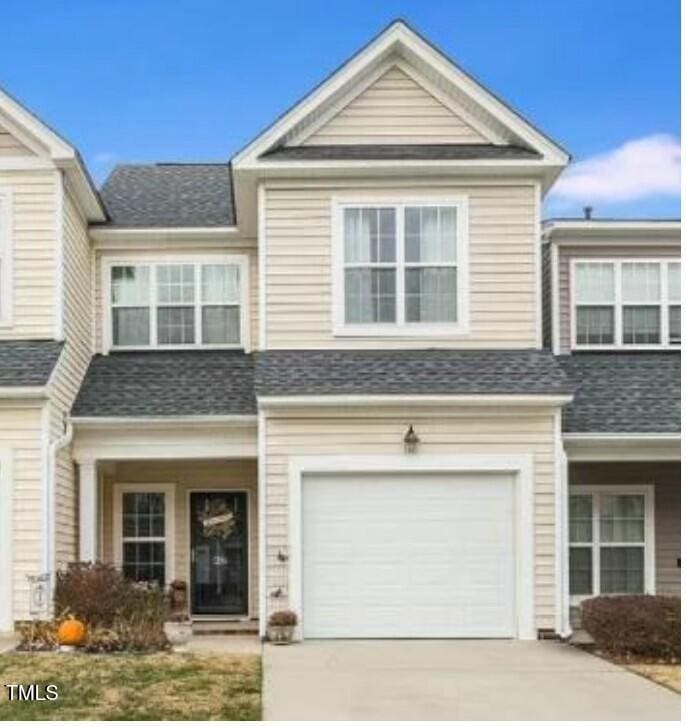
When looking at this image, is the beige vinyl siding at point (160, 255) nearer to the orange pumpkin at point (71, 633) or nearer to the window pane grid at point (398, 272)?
the window pane grid at point (398, 272)

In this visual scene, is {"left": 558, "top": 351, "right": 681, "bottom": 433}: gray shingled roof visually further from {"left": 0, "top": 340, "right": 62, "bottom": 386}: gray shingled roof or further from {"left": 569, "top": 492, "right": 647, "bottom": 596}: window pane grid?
{"left": 0, "top": 340, "right": 62, "bottom": 386}: gray shingled roof

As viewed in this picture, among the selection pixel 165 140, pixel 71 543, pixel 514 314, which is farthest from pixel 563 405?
pixel 165 140

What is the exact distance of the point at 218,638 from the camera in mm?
17625

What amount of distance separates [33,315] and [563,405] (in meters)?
7.09

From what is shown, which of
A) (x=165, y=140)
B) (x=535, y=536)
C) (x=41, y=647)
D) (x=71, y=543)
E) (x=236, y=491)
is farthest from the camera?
(x=165, y=140)

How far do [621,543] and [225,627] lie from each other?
6015mm

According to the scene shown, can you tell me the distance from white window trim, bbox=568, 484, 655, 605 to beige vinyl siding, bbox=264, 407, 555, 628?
9.61 ft

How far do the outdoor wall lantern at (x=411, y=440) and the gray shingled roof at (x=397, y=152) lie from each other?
3.64m

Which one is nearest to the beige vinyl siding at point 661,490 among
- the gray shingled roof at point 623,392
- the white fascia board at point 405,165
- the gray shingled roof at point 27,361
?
the gray shingled roof at point 623,392

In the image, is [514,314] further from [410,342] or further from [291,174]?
[291,174]

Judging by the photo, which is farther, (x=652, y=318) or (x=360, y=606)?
(x=652, y=318)

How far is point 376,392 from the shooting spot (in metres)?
17.2

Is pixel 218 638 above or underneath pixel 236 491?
underneath

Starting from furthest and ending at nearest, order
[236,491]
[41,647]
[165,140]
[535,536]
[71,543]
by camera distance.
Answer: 1. [165,140]
2. [236,491]
3. [71,543]
4. [535,536]
5. [41,647]
